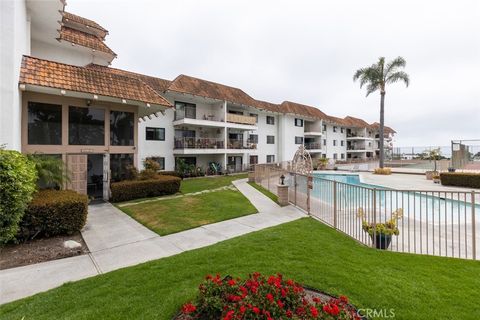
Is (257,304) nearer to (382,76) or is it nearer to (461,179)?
(461,179)

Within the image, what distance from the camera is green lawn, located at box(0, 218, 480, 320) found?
3.21 meters

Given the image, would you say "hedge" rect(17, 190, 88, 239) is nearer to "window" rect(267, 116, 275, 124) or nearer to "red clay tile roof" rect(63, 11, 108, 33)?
"red clay tile roof" rect(63, 11, 108, 33)

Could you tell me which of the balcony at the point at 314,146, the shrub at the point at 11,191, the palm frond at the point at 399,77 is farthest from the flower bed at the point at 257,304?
the balcony at the point at 314,146

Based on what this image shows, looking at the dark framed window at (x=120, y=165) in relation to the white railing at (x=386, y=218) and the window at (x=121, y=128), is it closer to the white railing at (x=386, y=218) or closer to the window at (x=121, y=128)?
the window at (x=121, y=128)

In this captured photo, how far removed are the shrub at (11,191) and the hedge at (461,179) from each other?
24952 millimetres

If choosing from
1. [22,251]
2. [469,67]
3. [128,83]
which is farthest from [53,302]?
[469,67]

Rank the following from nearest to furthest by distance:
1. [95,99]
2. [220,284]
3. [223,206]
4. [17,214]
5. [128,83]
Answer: [220,284], [17,214], [223,206], [95,99], [128,83]

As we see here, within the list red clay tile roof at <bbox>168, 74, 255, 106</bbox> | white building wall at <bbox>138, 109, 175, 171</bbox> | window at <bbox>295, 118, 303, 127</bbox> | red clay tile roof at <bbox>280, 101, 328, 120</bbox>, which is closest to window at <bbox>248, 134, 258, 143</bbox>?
red clay tile roof at <bbox>168, 74, 255, 106</bbox>

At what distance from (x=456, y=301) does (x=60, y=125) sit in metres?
14.5

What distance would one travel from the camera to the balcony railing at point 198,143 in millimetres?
22547

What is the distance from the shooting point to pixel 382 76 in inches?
1090

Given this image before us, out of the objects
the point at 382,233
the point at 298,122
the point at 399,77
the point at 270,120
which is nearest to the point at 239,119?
the point at 270,120

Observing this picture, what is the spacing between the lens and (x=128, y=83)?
1215 cm

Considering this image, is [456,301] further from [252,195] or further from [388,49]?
[388,49]
